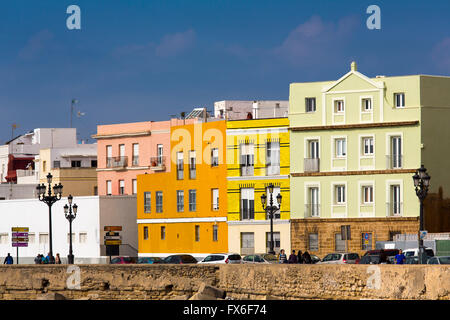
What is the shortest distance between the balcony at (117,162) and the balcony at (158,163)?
2.37 m

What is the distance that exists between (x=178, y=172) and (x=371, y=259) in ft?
80.1

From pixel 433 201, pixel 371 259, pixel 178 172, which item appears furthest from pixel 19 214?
pixel 371 259

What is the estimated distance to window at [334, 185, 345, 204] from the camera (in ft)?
206

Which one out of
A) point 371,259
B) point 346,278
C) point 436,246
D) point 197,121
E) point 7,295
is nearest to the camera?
point 346,278

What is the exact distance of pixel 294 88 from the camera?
63812 millimetres

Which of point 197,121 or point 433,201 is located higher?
point 197,121

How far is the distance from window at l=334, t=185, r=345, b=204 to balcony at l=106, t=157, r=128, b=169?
58.4 feet

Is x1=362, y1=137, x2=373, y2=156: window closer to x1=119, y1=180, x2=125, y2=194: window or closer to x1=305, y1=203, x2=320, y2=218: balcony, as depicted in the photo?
x1=305, y1=203, x2=320, y2=218: balcony

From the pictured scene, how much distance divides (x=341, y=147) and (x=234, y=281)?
30919 millimetres

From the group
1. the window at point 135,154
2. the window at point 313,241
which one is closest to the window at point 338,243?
the window at point 313,241

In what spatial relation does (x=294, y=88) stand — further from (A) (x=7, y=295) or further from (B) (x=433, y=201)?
(A) (x=7, y=295)

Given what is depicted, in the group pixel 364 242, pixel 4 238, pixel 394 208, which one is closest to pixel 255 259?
pixel 364 242

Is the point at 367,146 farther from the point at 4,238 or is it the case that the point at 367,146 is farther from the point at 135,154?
the point at 4,238

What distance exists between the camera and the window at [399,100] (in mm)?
61125
